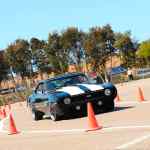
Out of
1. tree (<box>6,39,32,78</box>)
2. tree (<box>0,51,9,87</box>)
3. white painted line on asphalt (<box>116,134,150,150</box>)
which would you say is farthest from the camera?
tree (<box>0,51,9,87</box>)

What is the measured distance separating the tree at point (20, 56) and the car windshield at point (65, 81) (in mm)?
59606

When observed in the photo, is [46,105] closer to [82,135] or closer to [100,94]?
[100,94]

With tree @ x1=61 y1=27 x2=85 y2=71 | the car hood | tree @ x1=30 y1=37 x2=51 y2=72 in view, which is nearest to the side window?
the car hood

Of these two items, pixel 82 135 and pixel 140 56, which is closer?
pixel 82 135

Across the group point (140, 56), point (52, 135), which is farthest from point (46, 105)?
point (140, 56)

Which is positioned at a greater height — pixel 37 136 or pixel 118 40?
pixel 118 40

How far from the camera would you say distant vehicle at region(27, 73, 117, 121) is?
61.4 feet

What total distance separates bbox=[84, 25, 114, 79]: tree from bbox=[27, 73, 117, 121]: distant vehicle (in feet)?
178

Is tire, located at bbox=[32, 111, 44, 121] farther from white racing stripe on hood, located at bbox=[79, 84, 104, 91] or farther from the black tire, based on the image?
white racing stripe on hood, located at bbox=[79, 84, 104, 91]

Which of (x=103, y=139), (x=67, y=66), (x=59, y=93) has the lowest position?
(x=103, y=139)

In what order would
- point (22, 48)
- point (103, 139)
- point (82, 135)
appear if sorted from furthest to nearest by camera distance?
→ 1. point (22, 48)
2. point (82, 135)
3. point (103, 139)

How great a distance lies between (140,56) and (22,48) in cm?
2072

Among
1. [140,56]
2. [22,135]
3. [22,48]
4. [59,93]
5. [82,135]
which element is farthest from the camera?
[140,56]

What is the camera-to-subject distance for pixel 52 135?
1457cm
